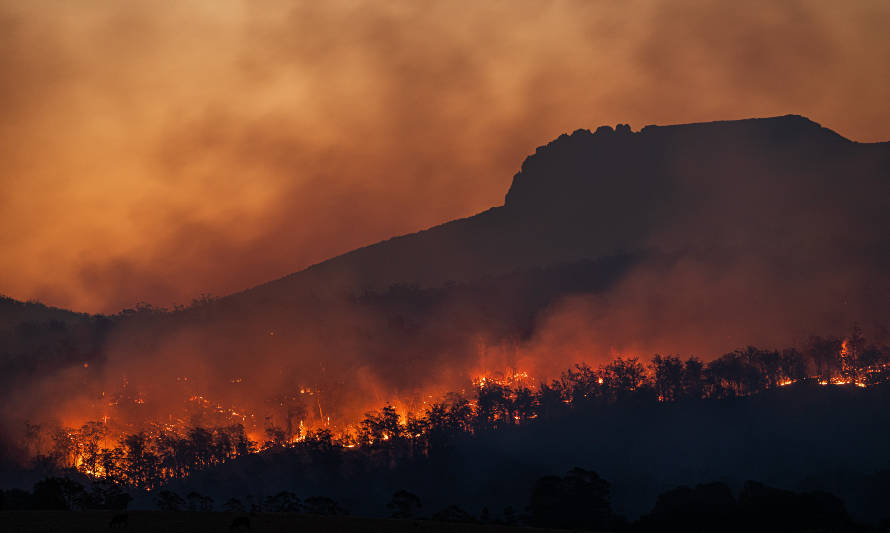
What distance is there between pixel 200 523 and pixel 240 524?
6.31 metres

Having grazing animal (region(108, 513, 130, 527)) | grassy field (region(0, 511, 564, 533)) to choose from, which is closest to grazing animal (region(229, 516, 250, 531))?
grassy field (region(0, 511, 564, 533))

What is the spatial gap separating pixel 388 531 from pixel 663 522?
8774 centimetres

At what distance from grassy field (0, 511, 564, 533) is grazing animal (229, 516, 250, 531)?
549 millimetres

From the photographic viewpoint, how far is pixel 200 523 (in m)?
92.6

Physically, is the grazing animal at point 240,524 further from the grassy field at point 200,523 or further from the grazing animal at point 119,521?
the grazing animal at point 119,521

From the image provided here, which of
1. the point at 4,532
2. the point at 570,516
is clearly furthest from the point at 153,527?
the point at 570,516

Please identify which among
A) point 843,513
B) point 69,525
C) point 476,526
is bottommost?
point 843,513

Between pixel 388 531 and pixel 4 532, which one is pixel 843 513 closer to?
pixel 388 531

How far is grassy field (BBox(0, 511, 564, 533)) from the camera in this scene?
88250mm

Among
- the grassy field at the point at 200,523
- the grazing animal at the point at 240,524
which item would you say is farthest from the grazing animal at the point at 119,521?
the grazing animal at the point at 240,524

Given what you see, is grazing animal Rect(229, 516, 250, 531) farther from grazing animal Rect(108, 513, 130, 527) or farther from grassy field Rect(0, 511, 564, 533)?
grazing animal Rect(108, 513, 130, 527)

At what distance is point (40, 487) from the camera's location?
548 feet

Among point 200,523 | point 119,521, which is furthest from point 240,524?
point 119,521

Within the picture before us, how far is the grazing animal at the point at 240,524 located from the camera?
88.2m
